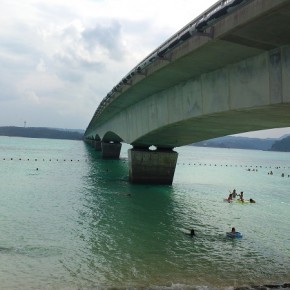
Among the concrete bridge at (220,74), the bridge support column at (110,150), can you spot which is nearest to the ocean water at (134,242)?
the concrete bridge at (220,74)

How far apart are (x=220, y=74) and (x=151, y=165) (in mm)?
23604

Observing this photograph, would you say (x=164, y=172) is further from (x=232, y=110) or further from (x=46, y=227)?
(x=232, y=110)

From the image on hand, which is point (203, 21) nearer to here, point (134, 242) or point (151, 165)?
point (134, 242)

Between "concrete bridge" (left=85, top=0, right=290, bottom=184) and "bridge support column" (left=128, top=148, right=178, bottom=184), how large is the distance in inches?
312

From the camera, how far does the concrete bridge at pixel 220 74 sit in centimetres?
1320

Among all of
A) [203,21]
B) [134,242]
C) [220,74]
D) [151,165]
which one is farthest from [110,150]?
[203,21]

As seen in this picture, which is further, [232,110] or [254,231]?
[254,231]

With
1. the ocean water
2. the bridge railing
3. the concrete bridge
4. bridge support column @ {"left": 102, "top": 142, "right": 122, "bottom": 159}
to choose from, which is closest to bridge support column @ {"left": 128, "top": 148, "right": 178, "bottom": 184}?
the ocean water

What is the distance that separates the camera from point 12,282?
13.4 meters

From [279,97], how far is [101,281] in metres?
9.90

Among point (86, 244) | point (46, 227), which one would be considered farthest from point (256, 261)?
point (46, 227)

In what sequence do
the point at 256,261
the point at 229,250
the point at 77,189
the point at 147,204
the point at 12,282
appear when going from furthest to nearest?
the point at 77,189
the point at 147,204
the point at 229,250
the point at 256,261
the point at 12,282

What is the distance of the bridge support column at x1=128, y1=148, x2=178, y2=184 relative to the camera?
1597 inches

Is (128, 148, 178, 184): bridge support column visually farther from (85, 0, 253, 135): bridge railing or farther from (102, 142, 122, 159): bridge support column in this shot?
(102, 142, 122, 159): bridge support column
